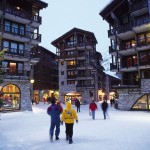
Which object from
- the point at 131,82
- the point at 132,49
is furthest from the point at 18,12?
the point at 131,82

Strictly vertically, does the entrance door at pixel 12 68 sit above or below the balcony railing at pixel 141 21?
below

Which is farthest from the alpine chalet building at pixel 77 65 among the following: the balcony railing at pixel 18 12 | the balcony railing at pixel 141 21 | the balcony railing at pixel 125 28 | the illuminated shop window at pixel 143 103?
the illuminated shop window at pixel 143 103

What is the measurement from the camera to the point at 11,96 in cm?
2803

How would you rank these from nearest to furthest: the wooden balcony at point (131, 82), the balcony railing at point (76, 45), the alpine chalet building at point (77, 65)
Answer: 1. the wooden balcony at point (131, 82)
2. the alpine chalet building at point (77, 65)
3. the balcony railing at point (76, 45)

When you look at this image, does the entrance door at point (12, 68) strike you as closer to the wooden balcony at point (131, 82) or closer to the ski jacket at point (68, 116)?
the wooden balcony at point (131, 82)

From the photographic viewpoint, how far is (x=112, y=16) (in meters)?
32.8

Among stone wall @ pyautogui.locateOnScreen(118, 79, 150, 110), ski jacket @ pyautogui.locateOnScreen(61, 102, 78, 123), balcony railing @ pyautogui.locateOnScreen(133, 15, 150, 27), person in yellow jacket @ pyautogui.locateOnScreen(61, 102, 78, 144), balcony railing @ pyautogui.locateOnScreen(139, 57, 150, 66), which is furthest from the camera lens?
balcony railing @ pyautogui.locateOnScreen(139, 57, 150, 66)

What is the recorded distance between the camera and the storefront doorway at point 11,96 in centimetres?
2751

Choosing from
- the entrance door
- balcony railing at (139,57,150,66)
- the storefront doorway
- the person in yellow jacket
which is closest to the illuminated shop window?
balcony railing at (139,57,150,66)

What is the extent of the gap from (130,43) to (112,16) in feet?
16.6

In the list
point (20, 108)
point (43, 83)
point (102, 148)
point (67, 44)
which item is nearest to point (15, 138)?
point (102, 148)

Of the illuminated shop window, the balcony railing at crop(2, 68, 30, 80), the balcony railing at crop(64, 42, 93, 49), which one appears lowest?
the illuminated shop window

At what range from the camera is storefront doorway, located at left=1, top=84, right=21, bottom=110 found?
27.5m

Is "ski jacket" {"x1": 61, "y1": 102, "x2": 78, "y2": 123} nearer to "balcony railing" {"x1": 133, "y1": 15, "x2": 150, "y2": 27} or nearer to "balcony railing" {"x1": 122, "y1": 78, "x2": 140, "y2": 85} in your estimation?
"balcony railing" {"x1": 122, "y1": 78, "x2": 140, "y2": 85}
